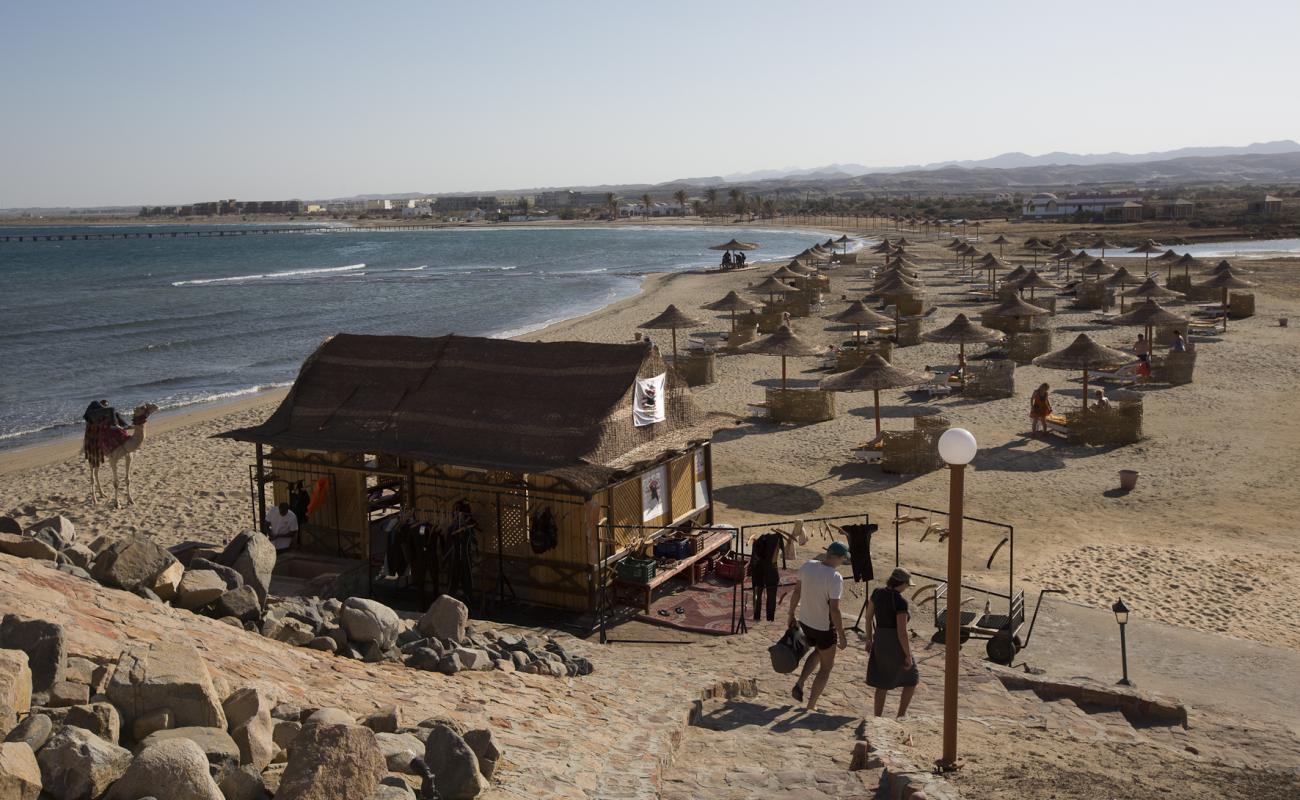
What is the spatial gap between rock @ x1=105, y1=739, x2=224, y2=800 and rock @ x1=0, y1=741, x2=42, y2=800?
1.08 ft

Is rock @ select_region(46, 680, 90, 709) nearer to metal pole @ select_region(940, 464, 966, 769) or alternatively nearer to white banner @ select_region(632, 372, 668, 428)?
metal pole @ select_region(940, 464, 966, 769)

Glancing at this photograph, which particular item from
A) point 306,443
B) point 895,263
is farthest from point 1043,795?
point 895,263

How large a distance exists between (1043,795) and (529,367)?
7281 millimetres

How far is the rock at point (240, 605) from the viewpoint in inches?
332

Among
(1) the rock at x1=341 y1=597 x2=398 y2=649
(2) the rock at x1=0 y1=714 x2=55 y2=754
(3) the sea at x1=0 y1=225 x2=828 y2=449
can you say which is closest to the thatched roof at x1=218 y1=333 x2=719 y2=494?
(1) the rock at x1=341 y1=597 x2=398 y2=649

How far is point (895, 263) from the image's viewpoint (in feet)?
141

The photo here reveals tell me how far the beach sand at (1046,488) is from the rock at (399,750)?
621 cm

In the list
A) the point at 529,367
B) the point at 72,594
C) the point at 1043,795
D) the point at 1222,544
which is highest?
the point at 529,367

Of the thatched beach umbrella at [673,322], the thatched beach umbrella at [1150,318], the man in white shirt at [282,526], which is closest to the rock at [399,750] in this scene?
the man in white shirt at [282,526]

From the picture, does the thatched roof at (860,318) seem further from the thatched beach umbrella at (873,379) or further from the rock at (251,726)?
the rock at (251,726)

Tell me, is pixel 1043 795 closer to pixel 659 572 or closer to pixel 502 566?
pixel 659 572

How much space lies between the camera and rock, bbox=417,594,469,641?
887 centimetres

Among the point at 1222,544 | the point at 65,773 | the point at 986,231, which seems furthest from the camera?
the point at 986,231

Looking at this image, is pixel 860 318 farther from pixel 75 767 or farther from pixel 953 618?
pixel 75 767
